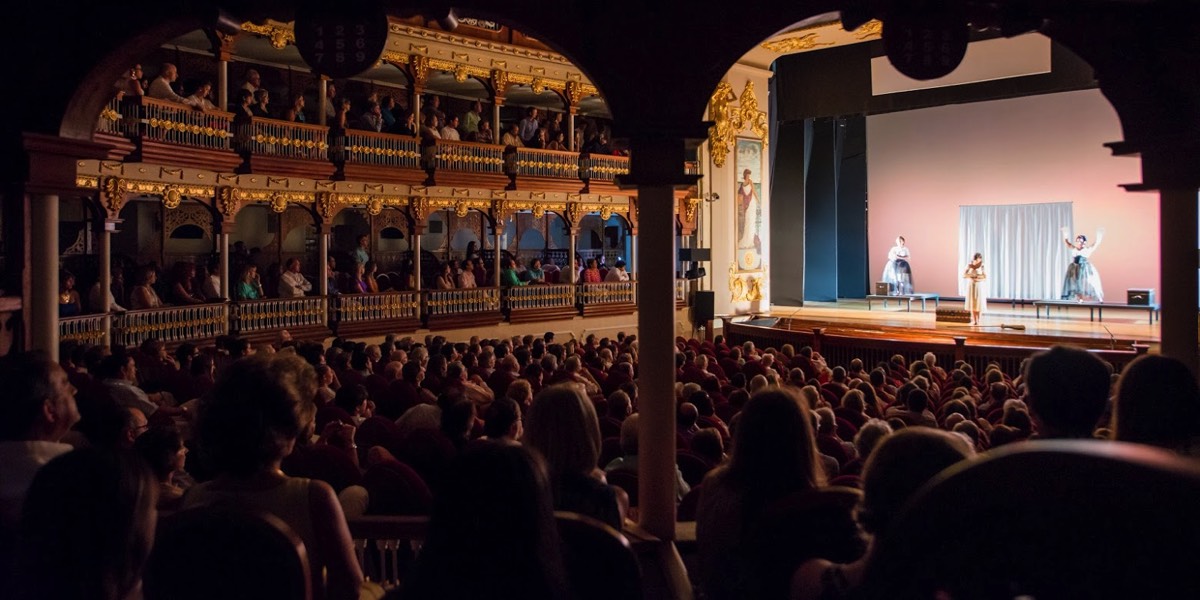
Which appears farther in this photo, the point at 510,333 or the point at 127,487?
the point at 510,333

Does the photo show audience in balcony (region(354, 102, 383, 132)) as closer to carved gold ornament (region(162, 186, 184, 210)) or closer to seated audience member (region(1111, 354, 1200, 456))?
carved gold ornament (region(162, 186, 184, 210))

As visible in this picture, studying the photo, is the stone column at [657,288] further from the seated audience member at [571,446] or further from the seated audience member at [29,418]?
the seated audience member at [29,418]

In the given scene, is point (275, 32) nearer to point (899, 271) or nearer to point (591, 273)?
point (591, 273)

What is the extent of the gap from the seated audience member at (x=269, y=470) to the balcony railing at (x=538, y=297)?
1733cm

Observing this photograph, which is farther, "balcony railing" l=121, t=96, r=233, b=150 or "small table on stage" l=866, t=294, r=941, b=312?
"small table on stage" l=866, t=294, r=941, b=312

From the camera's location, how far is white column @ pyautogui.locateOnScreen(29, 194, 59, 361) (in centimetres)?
565

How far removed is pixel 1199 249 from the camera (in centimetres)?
579

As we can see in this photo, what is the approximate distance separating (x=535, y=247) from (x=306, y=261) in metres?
7.07

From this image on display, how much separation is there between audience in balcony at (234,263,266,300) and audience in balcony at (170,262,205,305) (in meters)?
0.60

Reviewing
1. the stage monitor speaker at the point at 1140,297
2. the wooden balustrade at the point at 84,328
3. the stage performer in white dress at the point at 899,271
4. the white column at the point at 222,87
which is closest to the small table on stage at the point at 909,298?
the stage performer in white dress at the point at 899,271

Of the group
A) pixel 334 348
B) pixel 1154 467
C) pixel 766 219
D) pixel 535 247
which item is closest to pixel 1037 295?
pixel 766 219

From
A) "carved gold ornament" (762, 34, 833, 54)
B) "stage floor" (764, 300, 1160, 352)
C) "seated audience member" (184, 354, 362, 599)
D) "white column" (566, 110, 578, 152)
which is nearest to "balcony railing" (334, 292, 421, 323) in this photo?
"white column" (566, 110, 578, 152)

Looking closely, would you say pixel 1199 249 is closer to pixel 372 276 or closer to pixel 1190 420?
pixel 1190 420

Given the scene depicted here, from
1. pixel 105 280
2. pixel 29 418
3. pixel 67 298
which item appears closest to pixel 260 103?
pixel 105 280
